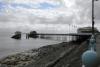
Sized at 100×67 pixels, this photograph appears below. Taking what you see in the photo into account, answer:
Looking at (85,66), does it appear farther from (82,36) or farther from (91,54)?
(82,36)

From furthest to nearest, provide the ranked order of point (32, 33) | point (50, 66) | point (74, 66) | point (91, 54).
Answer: point (32, 33)
point (50, 66)
point (74, 66)
point (91, 54)

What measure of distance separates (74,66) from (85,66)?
8050mm

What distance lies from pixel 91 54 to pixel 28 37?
17829cm

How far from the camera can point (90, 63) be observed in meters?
7.53

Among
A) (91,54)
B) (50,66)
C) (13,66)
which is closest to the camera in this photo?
(91,54)

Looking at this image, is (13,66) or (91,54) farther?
(13,66)

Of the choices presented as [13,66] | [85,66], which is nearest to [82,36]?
[13,66]

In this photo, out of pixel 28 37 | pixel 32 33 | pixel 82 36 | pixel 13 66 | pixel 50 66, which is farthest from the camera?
pixel 28 37

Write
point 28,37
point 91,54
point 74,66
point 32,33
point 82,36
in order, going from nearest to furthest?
point 91,54 → point 74,66 → point 82,36 → point 32,33 → point 28,37

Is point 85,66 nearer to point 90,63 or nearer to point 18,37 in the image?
point 90,63

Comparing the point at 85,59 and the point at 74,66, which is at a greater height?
the point at 85,59

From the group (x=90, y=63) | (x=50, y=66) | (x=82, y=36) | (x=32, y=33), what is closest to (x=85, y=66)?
(x=90, y=63)

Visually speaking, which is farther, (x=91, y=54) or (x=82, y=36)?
(x=82, y=36)

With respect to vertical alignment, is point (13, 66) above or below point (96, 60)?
below
